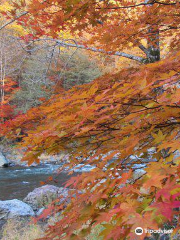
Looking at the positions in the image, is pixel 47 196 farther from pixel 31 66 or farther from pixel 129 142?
pixel 31 66

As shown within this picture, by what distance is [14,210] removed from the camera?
4.76 metres

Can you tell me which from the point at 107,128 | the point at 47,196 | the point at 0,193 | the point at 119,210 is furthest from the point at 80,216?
the point at 0,193

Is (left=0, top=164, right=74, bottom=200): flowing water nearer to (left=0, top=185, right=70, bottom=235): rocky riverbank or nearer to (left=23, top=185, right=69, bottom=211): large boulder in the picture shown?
(left=23, top=185, right=69, bottom=211): large boulder

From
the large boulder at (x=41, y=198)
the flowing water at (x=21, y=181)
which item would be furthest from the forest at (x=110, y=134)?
the flowing water at (x=21, y=181)

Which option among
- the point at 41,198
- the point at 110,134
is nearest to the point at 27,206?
the point at 41,198

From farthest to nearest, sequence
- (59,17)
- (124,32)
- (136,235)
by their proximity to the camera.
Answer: (124,32), (59,17), (136,235)

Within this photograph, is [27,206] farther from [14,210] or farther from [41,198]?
[41,198]

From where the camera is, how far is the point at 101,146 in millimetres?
1380

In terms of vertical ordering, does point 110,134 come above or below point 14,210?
above

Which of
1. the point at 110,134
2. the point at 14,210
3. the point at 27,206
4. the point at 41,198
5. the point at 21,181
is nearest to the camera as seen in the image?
the point at 110,134

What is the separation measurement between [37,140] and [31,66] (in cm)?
1425

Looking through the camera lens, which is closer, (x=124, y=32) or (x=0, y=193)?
(x=124, y=32)

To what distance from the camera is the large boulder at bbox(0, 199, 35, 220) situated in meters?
4.69

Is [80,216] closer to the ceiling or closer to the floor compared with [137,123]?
closer to the floor
